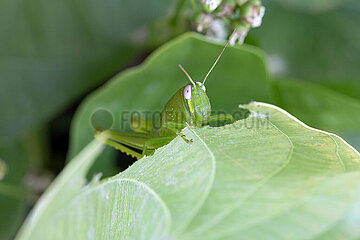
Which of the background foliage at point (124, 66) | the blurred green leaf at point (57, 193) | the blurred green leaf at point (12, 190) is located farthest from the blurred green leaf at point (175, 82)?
the blurred green leaf at point (12, 190)

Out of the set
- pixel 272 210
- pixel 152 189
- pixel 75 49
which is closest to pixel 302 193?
pixel 272 210

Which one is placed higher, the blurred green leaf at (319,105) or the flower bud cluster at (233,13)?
the flower bud cluster at (233,13)

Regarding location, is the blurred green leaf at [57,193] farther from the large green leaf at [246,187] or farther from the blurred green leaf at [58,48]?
the blurred green leaf at [58,48]

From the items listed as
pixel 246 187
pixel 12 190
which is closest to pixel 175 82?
pixel 246 187

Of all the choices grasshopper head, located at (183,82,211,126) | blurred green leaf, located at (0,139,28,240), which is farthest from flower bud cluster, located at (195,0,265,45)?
blurred green leaf, located at (0,139,28,240)

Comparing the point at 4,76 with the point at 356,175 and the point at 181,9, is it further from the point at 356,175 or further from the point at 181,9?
the point at 356,175
